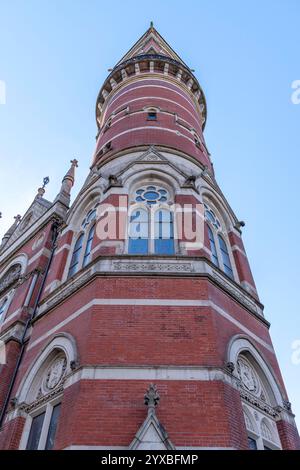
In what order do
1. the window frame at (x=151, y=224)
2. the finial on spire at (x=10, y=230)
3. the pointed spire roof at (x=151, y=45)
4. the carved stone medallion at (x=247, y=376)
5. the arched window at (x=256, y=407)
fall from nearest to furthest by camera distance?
the arched window at (x=256, y=407) → the carved stone medallion at (x=247, y=376) → the window frame at (x=151, y=224) → the finial on spire at (x=10, y=230) → the pointed spire roof at (x=151, y=45)

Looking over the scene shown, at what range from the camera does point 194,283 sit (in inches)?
384

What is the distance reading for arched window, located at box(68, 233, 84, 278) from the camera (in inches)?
477

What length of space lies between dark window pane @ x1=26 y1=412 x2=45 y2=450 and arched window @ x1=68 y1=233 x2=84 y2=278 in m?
3.91

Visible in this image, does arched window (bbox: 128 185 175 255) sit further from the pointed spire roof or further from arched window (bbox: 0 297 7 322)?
the pointed spire roof

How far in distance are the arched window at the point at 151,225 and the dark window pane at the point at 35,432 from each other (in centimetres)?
435

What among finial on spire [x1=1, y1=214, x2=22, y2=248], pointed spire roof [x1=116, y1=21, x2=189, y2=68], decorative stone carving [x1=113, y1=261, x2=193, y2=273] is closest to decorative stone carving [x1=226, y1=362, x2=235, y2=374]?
decorative stone carving [x1=113, y1=261, x2=193, y2=273]

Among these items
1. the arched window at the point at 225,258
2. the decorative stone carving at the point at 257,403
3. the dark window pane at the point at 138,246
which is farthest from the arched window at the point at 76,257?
the decorative stone carving at the point at 257,403

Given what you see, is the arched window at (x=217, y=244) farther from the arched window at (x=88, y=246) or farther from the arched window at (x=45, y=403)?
the arched window at (x=45, y=403)

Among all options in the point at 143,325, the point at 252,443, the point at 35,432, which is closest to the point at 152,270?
the point at 143,325

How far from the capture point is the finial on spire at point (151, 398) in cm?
714

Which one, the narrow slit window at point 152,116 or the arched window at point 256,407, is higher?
the narrow slit window at point 152,116

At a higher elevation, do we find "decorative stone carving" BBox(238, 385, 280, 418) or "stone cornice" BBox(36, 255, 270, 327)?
"stone cornice" BBox(36, 255, 270, 327)

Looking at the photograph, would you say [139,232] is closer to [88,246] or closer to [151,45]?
[88,246]
